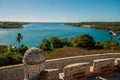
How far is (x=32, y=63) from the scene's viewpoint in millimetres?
7418

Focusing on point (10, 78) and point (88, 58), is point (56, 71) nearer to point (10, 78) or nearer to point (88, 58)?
point (10, 78)

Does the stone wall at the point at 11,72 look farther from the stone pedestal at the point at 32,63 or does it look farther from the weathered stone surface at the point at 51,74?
the weathered stone surface at the point at 51,74

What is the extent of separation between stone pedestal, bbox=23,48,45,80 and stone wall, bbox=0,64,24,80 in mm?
2015

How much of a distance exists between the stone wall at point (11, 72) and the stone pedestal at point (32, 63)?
201 cm

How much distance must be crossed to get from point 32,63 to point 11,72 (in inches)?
95.6

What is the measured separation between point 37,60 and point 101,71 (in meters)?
4.05

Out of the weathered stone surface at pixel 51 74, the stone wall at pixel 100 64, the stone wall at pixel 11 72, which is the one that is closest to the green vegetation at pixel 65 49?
the stone wall at pixel 11 72

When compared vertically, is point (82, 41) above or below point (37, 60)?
below

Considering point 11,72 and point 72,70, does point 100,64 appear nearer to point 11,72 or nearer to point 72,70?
point 72,70

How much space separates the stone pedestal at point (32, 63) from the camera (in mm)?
7430

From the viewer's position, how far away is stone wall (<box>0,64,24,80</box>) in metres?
9.02

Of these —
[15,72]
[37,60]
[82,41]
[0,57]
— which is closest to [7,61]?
[0,57]

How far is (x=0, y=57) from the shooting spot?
14672 mm

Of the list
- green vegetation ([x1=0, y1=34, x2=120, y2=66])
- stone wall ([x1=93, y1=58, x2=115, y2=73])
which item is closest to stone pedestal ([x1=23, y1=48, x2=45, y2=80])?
stone wall ([x1=93, y1=58, x2=115, y2=73])
